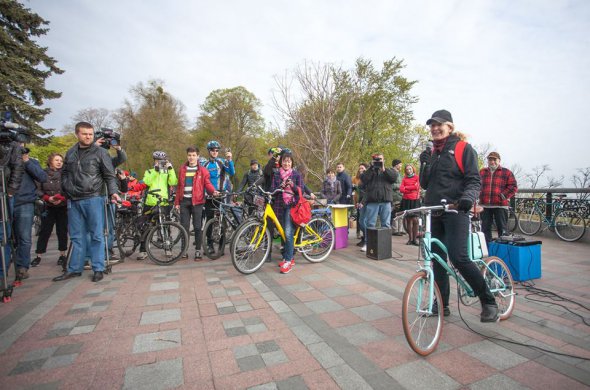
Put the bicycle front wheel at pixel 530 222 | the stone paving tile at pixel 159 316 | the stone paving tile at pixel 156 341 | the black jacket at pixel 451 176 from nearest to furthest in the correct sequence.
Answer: the stone paving tile at pixel 156 341
the black jacket at pixel 451 176
the stone paving tile at pixel 159 316
the bicycle front wheel at pixel 530 222

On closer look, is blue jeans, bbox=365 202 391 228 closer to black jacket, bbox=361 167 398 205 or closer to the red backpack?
black jacket, bbox=361 167 398 205

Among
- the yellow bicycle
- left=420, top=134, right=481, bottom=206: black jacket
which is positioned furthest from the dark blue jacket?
left=420, top=134, right=481, bottom=206: black jacket

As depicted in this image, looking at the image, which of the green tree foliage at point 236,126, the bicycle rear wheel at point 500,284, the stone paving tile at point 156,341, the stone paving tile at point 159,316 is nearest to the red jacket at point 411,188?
the bicycle rear wheel at point 500,284

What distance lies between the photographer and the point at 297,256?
638 cm

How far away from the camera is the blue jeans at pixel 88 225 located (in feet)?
14.5

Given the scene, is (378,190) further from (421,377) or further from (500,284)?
(421,377)

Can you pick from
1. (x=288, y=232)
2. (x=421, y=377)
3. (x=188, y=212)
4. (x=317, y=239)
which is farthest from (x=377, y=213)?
(x=421, y=377)

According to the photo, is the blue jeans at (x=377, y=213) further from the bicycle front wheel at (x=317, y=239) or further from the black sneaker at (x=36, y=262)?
the black sneaker at (x=36, y=262)

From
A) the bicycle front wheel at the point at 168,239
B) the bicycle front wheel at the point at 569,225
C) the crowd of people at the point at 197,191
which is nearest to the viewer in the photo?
the crowd of people at the point at 197,191

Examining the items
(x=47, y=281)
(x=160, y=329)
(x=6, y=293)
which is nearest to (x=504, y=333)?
(x=160, y=329)

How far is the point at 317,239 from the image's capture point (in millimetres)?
5734

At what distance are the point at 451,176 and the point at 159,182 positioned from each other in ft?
16.6

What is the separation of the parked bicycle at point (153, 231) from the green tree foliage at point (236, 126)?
84.5 ft

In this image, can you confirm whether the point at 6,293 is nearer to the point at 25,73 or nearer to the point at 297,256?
the point at 297,256
